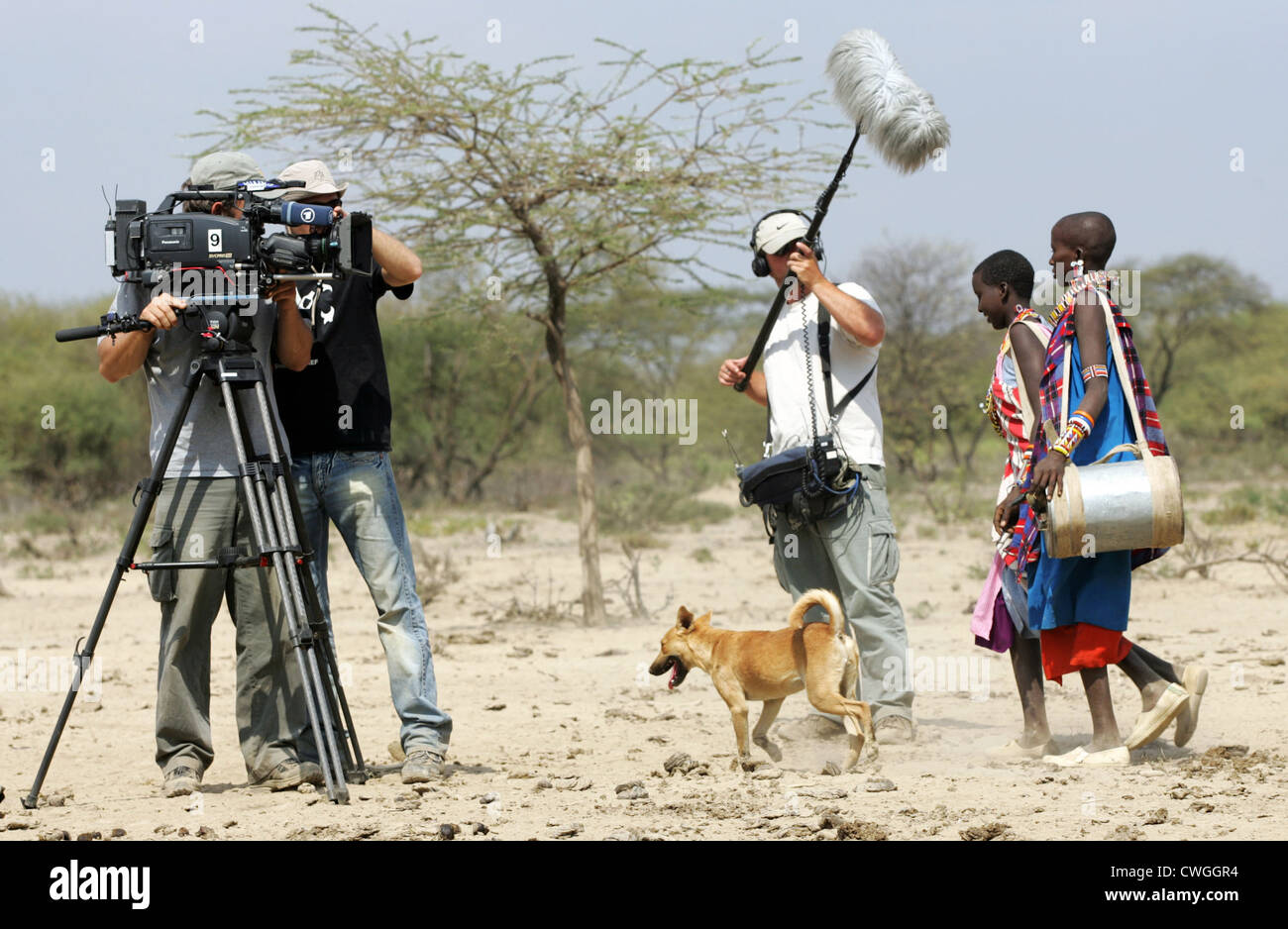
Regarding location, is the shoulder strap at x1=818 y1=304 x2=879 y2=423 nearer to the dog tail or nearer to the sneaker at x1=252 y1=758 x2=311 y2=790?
the dog tail

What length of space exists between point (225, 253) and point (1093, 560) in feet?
9.42

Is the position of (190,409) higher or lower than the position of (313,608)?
higher

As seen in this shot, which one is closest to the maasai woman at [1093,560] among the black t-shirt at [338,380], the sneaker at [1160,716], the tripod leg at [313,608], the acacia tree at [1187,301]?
the sneaker at [1160,716]

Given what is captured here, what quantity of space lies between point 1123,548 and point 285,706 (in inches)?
107

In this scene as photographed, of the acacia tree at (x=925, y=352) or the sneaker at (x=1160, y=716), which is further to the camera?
the acacia tree at (x=925, y=352)

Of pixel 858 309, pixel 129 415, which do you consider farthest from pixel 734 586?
pixel 129 415

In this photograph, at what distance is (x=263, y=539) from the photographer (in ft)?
14.2

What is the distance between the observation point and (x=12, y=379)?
24.8 metres

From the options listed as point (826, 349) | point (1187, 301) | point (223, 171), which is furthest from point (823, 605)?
point (1187, 301)

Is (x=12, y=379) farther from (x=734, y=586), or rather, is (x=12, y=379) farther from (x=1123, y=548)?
(x=1123, y=548)

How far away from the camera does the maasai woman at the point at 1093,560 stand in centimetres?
457

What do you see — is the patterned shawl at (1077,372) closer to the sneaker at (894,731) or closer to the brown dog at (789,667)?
the brown dog at (789,667)

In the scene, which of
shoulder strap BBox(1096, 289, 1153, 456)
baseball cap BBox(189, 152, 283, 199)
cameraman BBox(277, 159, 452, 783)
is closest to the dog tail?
shoulder strap BBox(1096, 289, 1153, 456)

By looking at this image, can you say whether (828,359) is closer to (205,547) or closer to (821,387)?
(821,387)
